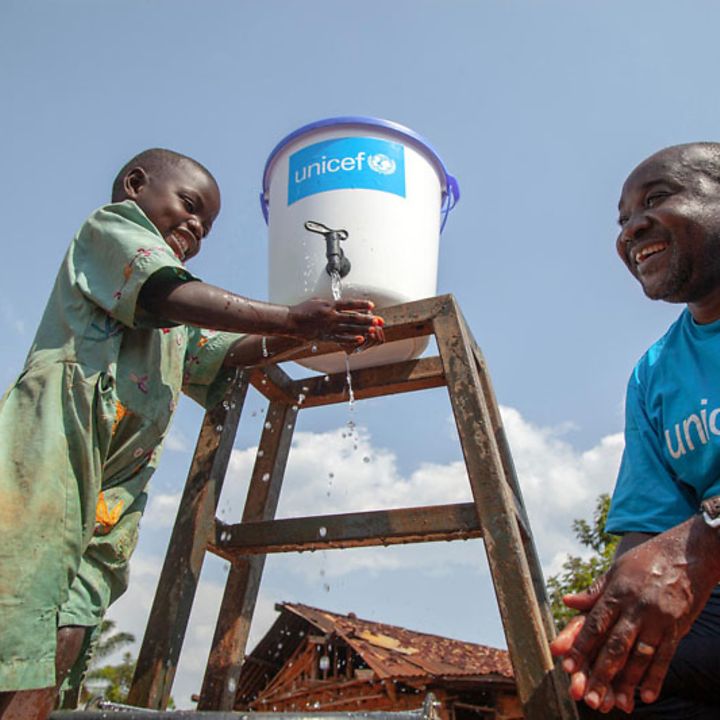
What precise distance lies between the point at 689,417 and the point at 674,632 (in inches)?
28.4

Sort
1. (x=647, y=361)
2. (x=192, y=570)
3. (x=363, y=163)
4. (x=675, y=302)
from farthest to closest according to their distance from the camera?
1. (x=363, y=163)
2. (x=192, y=570)
3. (x=647, y=361)
4. (x=675, y=302)

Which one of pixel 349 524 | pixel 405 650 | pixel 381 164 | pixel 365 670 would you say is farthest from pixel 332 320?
pixel 405 650

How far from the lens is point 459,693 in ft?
31.1

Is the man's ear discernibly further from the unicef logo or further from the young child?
the unicef logo

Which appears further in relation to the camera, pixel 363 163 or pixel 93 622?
pixel 363 163

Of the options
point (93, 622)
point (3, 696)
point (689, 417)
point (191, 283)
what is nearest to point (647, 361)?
point (689, 417)

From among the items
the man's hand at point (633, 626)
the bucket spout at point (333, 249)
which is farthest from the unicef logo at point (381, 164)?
the man's hand at point (633, 626)

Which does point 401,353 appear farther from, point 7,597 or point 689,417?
point 7,597

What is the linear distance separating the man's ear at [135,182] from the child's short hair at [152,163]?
0.7 inches

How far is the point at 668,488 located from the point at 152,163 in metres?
1.75

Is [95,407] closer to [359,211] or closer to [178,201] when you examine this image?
[178,201]

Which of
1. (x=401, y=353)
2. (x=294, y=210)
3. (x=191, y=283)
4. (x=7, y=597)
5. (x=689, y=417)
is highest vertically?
(x=294, y=210)

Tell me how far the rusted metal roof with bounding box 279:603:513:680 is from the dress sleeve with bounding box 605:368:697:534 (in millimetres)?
8334

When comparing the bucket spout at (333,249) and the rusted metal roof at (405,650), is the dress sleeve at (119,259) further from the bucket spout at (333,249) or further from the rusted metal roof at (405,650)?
the rusted metal roof at (405,650)
